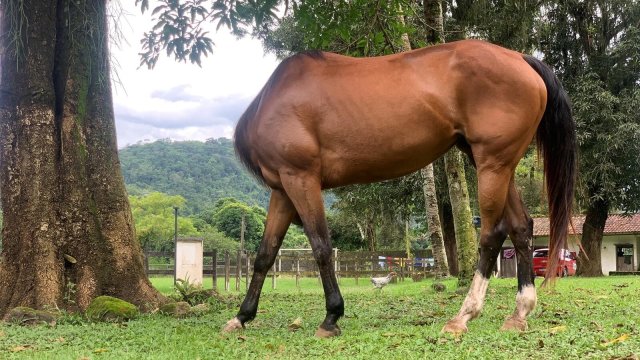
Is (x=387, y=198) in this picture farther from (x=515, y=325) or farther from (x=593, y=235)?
(x=515, y=325)

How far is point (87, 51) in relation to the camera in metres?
7.36

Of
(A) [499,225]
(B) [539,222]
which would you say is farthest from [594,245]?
(A) [499,225]

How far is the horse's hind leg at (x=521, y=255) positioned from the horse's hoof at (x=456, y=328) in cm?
33

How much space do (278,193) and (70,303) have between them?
296 cm

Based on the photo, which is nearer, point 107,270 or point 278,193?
point 278,193

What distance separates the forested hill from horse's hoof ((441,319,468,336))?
67.7 metres

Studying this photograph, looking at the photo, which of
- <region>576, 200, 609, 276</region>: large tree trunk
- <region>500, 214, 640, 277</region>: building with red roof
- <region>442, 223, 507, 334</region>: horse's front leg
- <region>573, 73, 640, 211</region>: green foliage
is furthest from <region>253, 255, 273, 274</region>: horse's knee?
<region>500, 214, 640, 277</region>: building with red roof

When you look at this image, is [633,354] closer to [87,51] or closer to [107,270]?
[107,270]

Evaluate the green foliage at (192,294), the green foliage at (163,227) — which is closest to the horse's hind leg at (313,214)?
the green foliage at (192,294)

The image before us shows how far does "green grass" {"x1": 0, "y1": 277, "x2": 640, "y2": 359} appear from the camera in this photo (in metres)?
3.71

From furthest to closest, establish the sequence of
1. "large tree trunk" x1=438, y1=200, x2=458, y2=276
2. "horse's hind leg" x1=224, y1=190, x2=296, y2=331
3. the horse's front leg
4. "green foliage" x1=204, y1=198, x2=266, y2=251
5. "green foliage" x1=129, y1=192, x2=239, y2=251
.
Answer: "green foliage" x1=204, y1=198, x2=266, y2=251
"green foliage" x1=129, y1=192, x2=239, y2=251
"large tree trunk" x1=438, y1=200, x2=458, y2=276
"horse's hind leg" x1=224, y1=190, x2=296, y2=331
the horse's front leg

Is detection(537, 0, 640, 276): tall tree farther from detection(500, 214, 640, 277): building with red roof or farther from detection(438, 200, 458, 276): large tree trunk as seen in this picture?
detection(500, 214, 640, 277): building with red roof

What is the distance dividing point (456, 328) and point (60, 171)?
486cm

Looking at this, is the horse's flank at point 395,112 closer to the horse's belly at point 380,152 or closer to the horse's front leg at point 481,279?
the horse's belly at point 380,152
